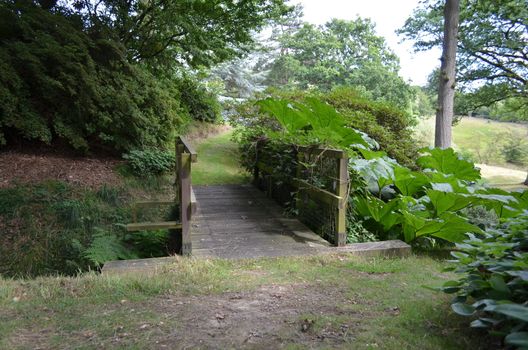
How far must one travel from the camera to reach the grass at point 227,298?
2.30 meters

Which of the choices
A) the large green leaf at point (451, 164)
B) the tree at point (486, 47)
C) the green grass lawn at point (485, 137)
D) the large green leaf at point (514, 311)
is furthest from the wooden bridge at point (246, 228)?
the green grass lawn at point (485, 137)

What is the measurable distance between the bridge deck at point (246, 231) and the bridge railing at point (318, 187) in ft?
0.57

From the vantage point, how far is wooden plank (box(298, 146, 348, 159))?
4375 millimetres

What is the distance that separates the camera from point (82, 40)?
6.60m

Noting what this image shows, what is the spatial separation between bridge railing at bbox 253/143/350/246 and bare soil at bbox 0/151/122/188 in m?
2.77

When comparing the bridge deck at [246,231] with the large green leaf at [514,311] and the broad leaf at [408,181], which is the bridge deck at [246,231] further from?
the large green leaf at [514,311]

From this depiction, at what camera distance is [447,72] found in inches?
290

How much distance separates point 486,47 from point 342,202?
42.6 ft

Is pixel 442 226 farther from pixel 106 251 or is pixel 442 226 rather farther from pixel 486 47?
pixel 486 47

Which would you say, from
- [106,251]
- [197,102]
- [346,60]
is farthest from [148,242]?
[346,60]

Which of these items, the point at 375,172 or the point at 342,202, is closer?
the point at 342,202

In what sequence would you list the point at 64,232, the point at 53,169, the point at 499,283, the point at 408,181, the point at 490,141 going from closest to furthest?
the point at 499,283 → the point at 64,232 → the point at 408,181 → the point at 53,169 → the point at 490,141

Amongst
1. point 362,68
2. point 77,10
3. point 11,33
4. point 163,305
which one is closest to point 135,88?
point 11,33

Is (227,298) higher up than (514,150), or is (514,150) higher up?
(514,150)
